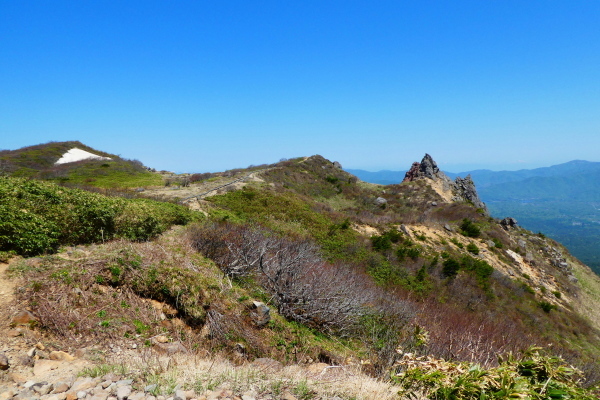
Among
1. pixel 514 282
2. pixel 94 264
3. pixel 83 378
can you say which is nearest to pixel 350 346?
pixel 83 378

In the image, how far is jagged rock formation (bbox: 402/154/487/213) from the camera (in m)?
39.5

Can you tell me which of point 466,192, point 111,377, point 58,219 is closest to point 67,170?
point 58,219

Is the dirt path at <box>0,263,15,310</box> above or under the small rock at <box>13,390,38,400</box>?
above

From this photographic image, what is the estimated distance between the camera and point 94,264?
6266 mm

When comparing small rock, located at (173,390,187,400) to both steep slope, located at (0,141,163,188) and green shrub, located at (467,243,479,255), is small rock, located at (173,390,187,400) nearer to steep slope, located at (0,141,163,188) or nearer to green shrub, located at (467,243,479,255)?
steep slope, located at (0,141,163,188)

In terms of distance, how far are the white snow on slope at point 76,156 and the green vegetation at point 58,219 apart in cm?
3278

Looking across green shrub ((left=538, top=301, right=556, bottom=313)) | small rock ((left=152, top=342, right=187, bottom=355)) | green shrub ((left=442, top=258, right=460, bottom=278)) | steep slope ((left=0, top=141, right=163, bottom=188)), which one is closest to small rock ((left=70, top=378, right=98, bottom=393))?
small rock ((left=152, top=342, right=187, bottom=355))

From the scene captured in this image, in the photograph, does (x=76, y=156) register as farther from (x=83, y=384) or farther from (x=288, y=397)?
(x=288, y=397)

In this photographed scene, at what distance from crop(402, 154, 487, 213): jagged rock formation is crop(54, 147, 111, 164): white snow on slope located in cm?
4397

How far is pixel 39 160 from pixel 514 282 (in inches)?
1761

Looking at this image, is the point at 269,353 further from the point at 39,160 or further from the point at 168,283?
the point at 39,160

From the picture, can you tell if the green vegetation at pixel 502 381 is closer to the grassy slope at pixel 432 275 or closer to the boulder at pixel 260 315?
the boulder at pixel 260 315

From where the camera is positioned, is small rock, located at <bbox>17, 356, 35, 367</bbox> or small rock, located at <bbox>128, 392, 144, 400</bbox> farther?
small rock, located at <bbox>17, 356, 35, 367</bbox>

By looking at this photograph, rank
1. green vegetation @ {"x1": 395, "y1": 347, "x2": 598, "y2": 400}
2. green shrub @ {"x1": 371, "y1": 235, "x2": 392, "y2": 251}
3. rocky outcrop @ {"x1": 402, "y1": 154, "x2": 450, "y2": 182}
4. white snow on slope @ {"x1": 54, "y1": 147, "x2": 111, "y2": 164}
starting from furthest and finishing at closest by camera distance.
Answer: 1. rocky outcrop @ {"x1": 402, "y1": 154, "x2": 450, "y2": 182}
2. white snow on slope @ {"x1": 54, "y1": 147, "x2": 111, "y2": 164}
3. green shrub @ {"x1": 371, "y1": 235, "x2": 392, "y2": 251}
4. green vegetation @ {"x1": 395, "y1": 347, "x2": 598, "y2": 400}
